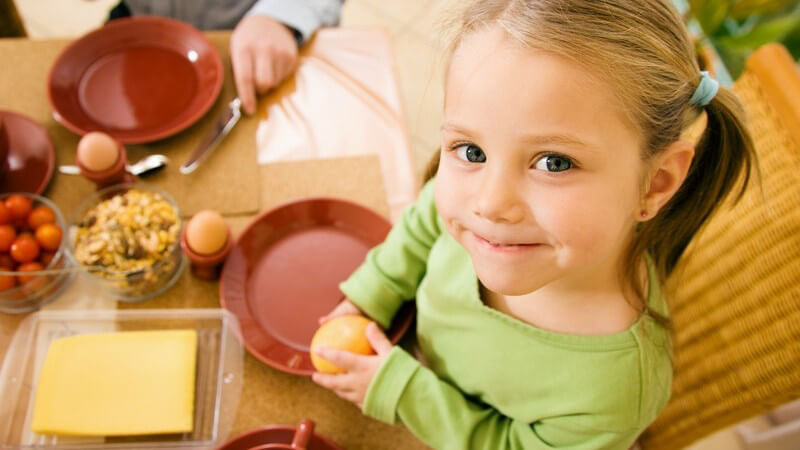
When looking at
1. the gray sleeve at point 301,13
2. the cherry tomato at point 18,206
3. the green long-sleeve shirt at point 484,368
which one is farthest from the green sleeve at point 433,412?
the gray sleeve at point 301,13

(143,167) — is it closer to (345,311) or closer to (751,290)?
(345,311)

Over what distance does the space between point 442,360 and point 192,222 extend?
397 mm

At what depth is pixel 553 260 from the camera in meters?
0.57

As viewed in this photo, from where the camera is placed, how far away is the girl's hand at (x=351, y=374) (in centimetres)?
74

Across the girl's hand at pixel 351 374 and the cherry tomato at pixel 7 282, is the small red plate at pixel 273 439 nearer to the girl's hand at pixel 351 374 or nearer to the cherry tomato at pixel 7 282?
the girl's hand at pixel 351 374

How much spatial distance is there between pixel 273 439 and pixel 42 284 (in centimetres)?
38

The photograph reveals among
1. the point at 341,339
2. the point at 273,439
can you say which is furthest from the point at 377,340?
the point at 273,439

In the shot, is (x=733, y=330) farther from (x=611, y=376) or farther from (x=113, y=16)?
(x=113, y=16)

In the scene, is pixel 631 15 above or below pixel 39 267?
above

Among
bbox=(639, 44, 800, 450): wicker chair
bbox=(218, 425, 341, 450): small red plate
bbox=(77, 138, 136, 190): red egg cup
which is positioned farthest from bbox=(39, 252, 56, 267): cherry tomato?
bbox=(639, 44, 800, 450): wicker chair

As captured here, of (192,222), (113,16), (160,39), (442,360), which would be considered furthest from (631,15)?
(113,16)

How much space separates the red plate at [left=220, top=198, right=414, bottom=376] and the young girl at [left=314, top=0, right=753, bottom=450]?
0.05 metres

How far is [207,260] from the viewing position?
0.82m

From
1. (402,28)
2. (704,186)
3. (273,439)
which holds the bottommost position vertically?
(402,28)
